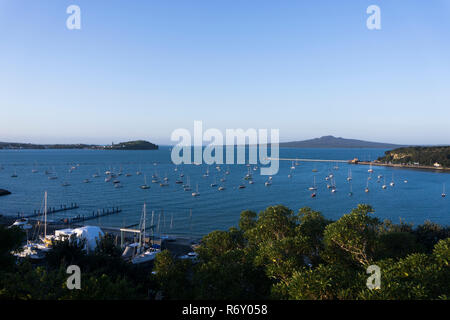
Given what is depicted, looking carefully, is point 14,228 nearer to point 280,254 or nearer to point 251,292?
point 251,292

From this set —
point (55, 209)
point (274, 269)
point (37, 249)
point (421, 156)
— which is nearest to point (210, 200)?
point (55, 209)

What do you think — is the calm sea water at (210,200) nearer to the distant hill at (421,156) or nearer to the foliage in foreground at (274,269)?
the foliage in foreground at (274,269)

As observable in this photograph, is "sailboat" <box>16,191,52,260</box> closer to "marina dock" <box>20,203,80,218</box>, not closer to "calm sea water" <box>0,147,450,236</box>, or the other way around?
"calm sea water" <box>0,147,450,236</box>

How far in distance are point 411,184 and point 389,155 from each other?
5941 cm

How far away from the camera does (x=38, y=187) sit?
64188 mm

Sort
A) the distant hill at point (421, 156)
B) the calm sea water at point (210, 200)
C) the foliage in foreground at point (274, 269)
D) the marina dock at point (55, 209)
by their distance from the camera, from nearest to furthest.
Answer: the foliage in foreground at point (274, 269) < the calm sea water at point (210, 200) < the marina dock at point (55, 209) < the distant hill at point (421, 156)

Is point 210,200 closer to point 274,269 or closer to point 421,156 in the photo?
point 274,269

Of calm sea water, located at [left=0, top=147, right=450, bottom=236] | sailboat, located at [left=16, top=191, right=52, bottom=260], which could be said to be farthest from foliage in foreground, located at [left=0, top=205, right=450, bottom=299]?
calm sea water, located at [left=0, top=147, right=450, bottom=236]

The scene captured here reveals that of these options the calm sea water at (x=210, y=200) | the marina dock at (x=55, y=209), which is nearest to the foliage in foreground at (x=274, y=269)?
the calm sea water at (x=210, y=200)

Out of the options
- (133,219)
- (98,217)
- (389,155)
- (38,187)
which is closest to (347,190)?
(133,219)

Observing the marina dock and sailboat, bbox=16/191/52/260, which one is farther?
the marina dock

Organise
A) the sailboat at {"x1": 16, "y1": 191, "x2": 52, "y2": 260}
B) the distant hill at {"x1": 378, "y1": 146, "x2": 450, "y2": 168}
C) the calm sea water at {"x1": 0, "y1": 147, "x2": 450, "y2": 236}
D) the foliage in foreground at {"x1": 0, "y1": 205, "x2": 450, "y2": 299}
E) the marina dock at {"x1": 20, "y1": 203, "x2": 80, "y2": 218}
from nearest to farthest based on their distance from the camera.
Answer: the foliage in foreground at {"x1": 0, "y1": 205, "x2": 450, "y2": 299}
the sailboat at {"x1": 16, "y1": 191, "x2": 52, "y2": 260}
the calm sea water at {"x1": 0, "y1": 147, "x2": 450, "y2": 236}
the marina dock at {"x1": 20, "y1": 203, "x2": 80, "y2": 218}
the distant hill at {"x1": 378, "y1": 146, "x2": 450, "y2": 168}
